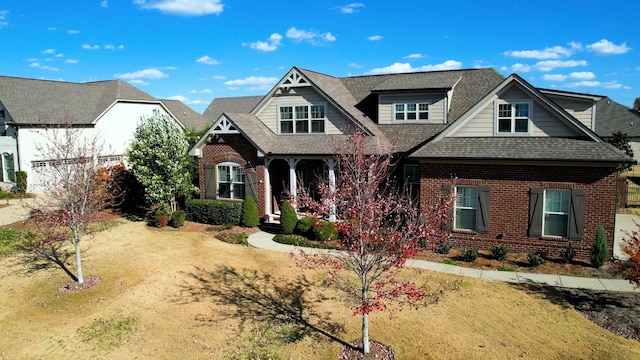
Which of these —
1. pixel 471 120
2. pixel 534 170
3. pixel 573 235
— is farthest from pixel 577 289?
pixel 471 120

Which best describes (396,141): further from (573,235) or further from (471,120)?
(573,235)

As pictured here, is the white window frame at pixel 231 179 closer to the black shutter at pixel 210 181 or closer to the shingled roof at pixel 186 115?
the black shutter at pixel 210 181

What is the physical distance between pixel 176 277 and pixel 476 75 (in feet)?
64.0

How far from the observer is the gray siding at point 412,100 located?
23.1 meters

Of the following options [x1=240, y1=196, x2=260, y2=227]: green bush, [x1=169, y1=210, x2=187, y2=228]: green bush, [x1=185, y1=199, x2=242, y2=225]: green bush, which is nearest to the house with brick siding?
[x1=240, y1=196, x2=260, y2=227]: green bush

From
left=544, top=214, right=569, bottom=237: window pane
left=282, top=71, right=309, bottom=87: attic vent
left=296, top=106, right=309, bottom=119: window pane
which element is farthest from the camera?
left=296, top=106, right=309, bottom=119: window pane

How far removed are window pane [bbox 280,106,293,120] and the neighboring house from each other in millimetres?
14553

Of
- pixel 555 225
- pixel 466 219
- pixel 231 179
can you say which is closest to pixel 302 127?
pixel 231 179

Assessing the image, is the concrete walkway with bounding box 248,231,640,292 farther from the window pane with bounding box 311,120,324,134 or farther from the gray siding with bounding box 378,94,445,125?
the window pane with bounding box 311,120,324,134

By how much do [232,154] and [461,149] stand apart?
11816 mm

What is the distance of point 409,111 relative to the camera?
23672 mm

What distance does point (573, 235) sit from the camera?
17.3m

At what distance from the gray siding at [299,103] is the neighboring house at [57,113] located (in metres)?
13.7

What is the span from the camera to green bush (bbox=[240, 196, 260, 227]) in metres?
23.0
